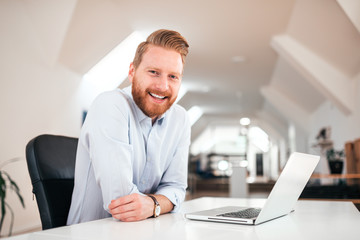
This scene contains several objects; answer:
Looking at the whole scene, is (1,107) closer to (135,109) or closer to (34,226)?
(34,226)

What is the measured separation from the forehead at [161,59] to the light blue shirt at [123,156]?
0.48ft

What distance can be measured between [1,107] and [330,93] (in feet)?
15.7

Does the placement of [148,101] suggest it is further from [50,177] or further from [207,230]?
[207,230]

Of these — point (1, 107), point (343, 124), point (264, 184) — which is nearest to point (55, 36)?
point (1, 107)

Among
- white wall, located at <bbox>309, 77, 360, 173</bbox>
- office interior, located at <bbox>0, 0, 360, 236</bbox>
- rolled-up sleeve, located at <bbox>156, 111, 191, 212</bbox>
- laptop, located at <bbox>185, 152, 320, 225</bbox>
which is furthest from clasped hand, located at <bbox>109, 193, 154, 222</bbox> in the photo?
white wall, located at <bbox>309, 77, 360, 173</bbox>

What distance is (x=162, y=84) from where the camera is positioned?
4.01ft

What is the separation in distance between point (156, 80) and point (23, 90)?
377cm

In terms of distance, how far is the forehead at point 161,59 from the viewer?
48.4 inches

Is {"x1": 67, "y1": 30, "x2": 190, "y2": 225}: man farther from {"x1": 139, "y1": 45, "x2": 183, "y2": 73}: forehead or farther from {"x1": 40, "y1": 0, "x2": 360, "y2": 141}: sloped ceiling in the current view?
{"x1": 40, "y1": 0, "x2": 360, "y2": 141}: sloped ceiling

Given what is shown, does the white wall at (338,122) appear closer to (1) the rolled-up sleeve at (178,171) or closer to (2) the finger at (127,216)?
(1) the rolled-up sleeve at (178,171)

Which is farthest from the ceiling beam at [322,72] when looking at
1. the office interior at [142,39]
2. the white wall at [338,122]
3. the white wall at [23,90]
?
the white wall at [23,90]

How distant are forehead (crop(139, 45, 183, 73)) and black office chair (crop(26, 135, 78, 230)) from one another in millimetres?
423

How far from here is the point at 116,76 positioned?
6.77 meters

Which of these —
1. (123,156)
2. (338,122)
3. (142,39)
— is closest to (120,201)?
(123,156)
